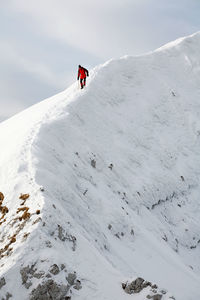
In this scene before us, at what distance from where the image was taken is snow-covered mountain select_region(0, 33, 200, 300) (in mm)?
14880

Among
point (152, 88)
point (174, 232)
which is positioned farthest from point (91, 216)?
point (152, 88)

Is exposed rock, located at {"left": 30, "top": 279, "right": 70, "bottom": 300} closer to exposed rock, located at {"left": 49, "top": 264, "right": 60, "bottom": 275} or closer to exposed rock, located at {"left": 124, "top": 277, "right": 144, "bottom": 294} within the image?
exposed rock, located at {"left": 49, "top": 264, "right": 60, "bottom": 275}

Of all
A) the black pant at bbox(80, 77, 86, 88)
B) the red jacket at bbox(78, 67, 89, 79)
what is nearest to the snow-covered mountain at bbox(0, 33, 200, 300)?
the black pant at bbox(80, 77, 86, 88)

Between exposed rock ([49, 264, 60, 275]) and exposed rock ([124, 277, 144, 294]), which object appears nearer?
exposed rock ([49, 264, 60, 275])

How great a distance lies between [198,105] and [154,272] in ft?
89.8

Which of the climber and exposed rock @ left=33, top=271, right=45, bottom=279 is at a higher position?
the climber

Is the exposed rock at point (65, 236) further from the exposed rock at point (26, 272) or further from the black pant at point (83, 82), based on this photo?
the black pant at point (83, 82)

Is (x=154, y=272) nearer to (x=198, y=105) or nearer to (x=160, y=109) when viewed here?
(x=160, y=109)

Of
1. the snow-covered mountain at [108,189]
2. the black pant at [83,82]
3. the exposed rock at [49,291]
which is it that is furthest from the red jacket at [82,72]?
the exposed rock at [49,291]

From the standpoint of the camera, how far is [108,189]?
2677 centimetres

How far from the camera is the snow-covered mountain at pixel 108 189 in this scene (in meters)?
14.9

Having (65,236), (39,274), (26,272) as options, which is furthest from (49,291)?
(65,236)

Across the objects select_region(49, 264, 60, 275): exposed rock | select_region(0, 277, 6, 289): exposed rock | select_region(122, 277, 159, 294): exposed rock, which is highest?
select_region(0, 277, 6, 289): exposed rock

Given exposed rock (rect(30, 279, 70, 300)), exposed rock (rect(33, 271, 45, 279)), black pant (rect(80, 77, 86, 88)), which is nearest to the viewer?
exposed rock (rect(30, 279, 70, 300))
